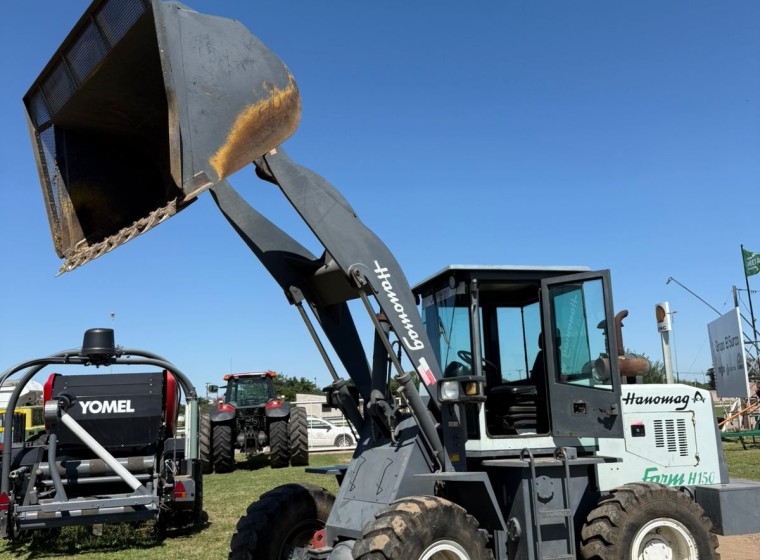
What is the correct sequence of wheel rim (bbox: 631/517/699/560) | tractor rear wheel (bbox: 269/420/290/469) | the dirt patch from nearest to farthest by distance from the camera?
wheel rim (bbox: 631/517/699/560)
the dirt patch
tractor rear wheel (bbox: 269/420/290/469)

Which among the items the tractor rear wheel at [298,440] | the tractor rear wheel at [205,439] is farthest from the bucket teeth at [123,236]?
the tractor rear wheel at [298,440]

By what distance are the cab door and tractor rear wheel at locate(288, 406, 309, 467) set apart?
45.0ft

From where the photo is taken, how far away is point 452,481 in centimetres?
566

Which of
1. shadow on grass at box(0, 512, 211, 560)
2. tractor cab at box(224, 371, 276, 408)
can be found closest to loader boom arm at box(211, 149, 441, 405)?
shadow on grass at box(0, 512, 211, 560)

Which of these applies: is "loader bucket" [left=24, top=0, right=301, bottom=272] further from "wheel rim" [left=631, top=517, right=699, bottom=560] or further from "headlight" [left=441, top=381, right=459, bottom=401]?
"wheel rim" [left=631, top=517, right=699, bottom=560]

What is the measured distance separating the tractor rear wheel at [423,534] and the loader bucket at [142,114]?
2.47 metres

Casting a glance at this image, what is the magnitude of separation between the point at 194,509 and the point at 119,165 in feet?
20.5

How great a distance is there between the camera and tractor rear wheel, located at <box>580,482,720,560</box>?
5.60m

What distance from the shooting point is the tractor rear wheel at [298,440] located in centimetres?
1903

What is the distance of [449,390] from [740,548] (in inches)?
197

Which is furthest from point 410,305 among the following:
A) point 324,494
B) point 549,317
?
point 324,494

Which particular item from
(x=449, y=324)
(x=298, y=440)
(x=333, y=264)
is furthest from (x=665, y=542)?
(x=298, y=440)

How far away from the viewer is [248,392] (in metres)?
21.8

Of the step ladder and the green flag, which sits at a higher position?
the green flag
